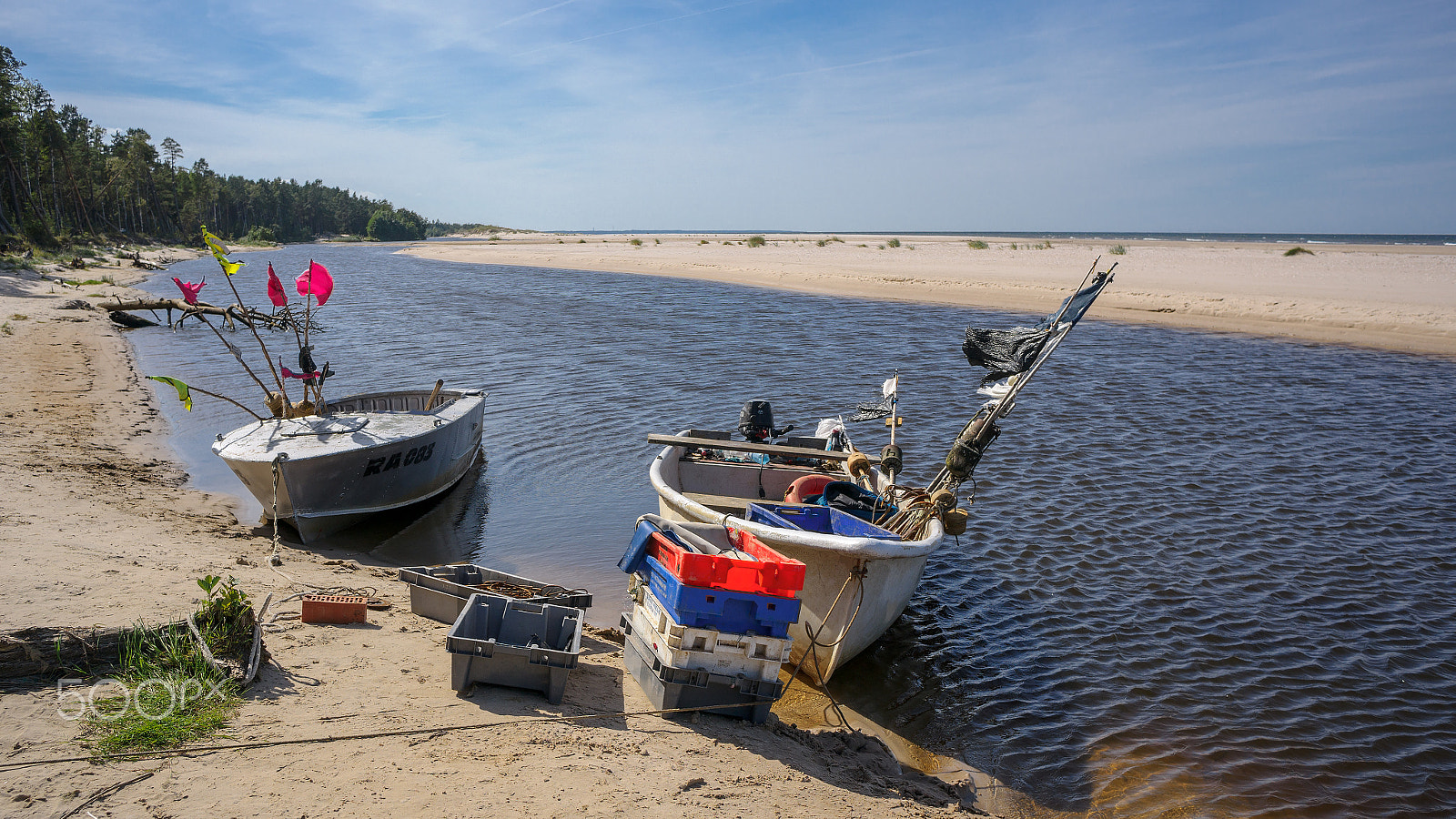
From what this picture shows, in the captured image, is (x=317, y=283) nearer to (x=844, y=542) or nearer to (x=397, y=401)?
(x=397, y=401)

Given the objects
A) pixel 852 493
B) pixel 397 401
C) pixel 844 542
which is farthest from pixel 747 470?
pixel 397 401

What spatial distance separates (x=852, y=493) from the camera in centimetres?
817

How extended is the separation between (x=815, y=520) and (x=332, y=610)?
4309 mm

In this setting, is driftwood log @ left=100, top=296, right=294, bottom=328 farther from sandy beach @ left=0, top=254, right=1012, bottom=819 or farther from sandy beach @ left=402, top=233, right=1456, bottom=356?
sandy beach @ left=402, top=233, right=1456, bottom=356

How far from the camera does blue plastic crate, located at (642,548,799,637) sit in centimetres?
506

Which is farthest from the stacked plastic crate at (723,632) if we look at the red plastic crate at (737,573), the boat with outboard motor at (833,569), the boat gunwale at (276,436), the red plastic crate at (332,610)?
the boat gunwale at (276,436)

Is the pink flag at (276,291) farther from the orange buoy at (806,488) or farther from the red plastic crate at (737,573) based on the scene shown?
the red plastic crate at (737,573)

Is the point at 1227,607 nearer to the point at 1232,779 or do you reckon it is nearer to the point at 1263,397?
the point at 1232,779

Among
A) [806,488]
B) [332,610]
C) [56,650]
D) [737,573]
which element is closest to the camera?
Result: [56,650]

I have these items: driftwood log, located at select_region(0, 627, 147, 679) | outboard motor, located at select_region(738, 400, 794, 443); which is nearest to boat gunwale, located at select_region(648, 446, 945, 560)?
outboard motor, located at select_region(738, 400, 794, 443)

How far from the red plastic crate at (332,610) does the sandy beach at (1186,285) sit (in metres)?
29.3

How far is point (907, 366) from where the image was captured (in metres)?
21.3

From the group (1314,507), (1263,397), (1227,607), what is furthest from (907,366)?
(1227,607)

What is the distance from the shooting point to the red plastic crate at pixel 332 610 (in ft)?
19.9
